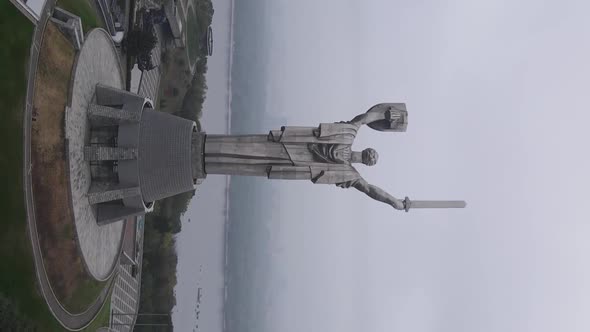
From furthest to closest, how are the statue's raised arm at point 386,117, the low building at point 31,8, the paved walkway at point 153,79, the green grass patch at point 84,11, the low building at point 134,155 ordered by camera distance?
the paved walkway at point 153,79 < the green grass patch at point 84,11 < the statue's raised arm at point 386,117 < the low building at point 134,155 < the low building at point 31,8

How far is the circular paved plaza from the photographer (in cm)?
1959

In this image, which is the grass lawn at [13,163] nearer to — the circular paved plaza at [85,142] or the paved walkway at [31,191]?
the paved walkway at [31,191]

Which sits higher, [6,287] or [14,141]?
[14,141]

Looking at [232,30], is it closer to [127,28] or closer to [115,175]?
[127,28]

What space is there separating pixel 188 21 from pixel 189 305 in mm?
30187

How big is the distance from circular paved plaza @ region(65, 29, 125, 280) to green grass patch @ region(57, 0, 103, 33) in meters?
0.54

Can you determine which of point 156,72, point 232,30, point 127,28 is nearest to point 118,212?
point 127,28

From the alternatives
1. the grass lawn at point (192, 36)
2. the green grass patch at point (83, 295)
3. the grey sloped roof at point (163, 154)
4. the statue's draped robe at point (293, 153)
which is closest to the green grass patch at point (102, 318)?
the green grass patch at point (83, 295)

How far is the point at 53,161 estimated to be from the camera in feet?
60.2

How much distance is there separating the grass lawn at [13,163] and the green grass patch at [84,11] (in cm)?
387

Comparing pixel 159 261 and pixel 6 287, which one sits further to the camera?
pixel 159 261

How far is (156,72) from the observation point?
4391cm

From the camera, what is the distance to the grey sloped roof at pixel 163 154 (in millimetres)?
20656

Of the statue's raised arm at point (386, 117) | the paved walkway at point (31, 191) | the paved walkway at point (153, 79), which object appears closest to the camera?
the paved walkway at point (31, 191)
